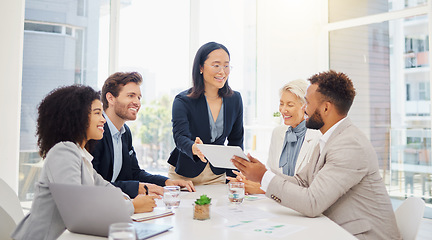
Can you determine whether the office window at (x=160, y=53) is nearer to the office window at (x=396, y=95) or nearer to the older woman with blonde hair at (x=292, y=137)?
the office window at (x=396, y=95)

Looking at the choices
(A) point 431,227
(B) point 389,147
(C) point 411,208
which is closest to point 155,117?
(B) point 389,147

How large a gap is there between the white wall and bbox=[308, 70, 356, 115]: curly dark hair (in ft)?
10.8

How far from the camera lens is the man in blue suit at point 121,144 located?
7.71 feet

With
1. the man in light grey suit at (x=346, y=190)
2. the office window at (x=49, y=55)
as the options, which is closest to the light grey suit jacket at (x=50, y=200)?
the man in light grey suit at (x=346, y=190)

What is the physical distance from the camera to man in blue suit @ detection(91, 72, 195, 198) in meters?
2.35

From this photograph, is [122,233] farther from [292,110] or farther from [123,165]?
[292,110]

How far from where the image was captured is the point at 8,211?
2.10 m

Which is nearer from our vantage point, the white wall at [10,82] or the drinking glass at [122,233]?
the drinking glass at [122,233]

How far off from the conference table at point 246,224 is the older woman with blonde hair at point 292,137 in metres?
0.67

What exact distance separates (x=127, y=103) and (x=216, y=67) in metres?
0.71

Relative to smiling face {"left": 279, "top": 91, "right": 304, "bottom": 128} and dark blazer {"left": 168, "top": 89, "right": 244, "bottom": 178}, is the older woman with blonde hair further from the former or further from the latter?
dark blazer {"left": 168, "top": 89, "right": 244, "bottom": 178}

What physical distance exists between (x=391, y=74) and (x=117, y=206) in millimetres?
4486

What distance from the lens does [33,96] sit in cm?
443

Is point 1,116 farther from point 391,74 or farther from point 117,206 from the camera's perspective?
point 391,74
